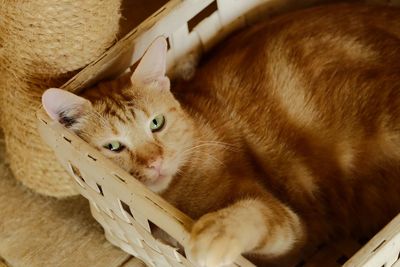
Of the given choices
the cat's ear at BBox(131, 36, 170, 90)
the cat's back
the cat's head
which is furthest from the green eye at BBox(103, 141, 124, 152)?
the cat's back

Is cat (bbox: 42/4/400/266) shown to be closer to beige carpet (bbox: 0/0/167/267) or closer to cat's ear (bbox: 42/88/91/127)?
cat's ear (bbox: 42/88/91/127)

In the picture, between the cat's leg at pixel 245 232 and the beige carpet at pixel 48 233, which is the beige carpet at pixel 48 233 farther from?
the cat's leg at pixel 245 232

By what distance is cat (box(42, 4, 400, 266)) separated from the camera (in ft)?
4.14

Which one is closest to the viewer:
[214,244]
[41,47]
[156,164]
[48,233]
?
[214,244]

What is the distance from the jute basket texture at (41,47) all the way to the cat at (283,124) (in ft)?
0.50

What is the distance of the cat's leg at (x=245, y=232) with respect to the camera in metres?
0.95

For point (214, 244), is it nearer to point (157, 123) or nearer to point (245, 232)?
point (245, 232)

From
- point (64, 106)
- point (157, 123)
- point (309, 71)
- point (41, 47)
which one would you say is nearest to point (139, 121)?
point (157, 123)

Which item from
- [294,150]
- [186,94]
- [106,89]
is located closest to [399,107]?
[294,150]

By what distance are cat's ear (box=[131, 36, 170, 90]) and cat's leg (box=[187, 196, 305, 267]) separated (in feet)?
1.15

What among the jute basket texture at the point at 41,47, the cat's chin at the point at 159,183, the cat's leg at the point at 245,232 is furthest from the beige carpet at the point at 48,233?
A: the cat's leg at the point at 245,232

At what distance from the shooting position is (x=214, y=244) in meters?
0.95

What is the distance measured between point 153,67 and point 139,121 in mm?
131

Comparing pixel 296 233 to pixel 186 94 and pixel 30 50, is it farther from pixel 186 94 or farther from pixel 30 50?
pixel 30 50
